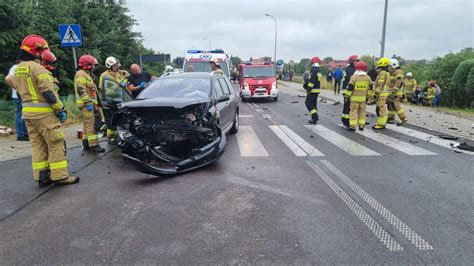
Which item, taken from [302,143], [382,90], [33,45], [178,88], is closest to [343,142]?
[302,143]

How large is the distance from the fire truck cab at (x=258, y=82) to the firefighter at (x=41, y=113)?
13.2 metres

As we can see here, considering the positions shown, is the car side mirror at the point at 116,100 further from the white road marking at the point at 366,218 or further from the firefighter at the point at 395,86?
the firefighter at the point at 395,86

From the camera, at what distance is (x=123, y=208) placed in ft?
13.3

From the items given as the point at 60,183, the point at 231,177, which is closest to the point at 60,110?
the point at 60,183

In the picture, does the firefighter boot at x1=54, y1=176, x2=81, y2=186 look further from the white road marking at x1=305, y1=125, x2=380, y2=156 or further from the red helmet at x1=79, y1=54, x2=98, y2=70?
the white road marking at x1=305, y1=125, x2=380, y2=156

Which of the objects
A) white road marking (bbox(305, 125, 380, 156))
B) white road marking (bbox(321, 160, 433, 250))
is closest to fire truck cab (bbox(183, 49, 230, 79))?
white road marking (bbox(305, 125, 380, 156))

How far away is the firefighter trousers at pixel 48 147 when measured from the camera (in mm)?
4770

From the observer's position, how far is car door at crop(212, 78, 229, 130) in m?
6.55

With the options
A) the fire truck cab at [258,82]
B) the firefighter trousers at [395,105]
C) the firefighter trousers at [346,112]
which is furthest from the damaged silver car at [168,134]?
the fire truck cab at [258,82]

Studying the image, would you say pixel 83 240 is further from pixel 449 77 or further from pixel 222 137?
pixel 449 77

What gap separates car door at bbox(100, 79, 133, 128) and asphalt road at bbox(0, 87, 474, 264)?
0.99 meters

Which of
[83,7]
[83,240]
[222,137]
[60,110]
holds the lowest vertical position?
[83,240]

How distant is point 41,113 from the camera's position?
15.4 feet

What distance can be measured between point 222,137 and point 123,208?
7.26ft
